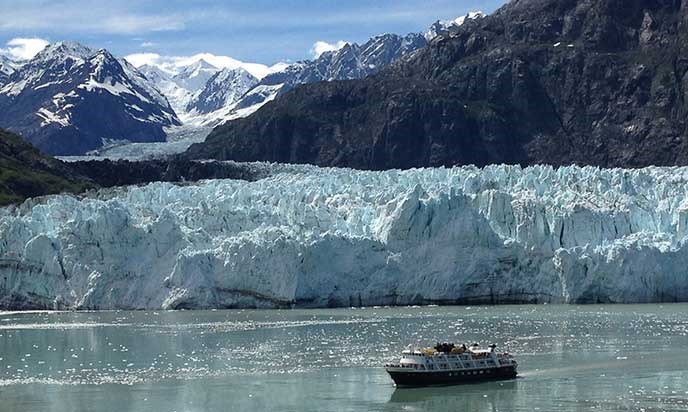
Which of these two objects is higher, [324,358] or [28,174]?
[28,174]

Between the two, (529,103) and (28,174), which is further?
(529,103)

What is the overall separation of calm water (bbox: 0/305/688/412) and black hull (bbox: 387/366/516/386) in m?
0.41

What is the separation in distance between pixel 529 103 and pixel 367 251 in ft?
338

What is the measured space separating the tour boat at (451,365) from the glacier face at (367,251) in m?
22.8

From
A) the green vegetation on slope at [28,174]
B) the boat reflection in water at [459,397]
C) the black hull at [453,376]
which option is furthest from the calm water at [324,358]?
the green vegetation on slope at [28,174]

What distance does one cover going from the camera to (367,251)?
65.2 metres

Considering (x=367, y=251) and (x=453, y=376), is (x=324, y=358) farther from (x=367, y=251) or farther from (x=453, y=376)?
(x=367, y=251)

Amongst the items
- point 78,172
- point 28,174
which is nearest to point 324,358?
point 28,174

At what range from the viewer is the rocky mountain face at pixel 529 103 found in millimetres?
156750

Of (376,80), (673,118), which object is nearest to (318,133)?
(376,80)

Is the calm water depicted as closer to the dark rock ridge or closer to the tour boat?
the tour boat

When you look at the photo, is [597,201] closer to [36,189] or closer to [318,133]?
[36,189]

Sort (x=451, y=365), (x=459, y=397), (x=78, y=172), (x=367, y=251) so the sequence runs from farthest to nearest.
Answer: (x=78, y=172) < (x=367, y=251) < (x=451, y=365) < (x=459, y=397)

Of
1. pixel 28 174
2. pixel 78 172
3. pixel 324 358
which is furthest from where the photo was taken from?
pixel 78 172
